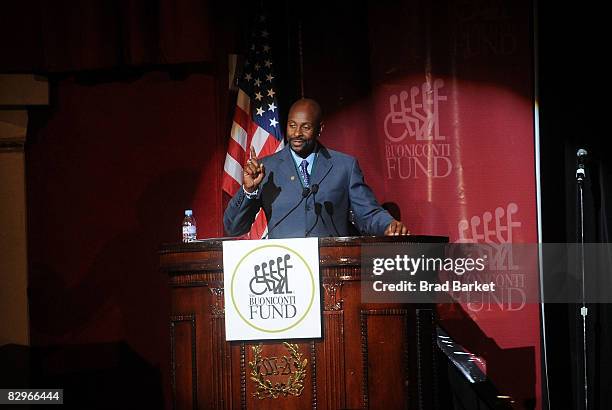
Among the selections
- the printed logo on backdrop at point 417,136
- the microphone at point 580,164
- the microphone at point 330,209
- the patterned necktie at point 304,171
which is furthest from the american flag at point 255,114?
the microphone at point 580,164

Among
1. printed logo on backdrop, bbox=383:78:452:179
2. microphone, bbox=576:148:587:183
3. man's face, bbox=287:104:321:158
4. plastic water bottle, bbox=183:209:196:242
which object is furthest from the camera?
printed logo on backdrop, bbox=383:78:452:179

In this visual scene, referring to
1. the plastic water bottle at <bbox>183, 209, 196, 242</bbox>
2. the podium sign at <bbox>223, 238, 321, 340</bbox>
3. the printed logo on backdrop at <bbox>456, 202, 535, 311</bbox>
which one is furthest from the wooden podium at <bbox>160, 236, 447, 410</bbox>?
the printed logo on backdrop at <bbox>456, 202, 535, 311</bbox>

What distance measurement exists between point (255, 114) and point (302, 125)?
93 cm

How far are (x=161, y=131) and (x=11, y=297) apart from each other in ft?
4.25

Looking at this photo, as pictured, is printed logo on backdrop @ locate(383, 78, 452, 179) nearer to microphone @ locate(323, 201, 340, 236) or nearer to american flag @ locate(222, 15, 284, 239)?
american flag @ locate(222, 15, 284, 239)

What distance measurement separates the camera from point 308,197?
3.65 metres

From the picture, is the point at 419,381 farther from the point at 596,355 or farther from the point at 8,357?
the point at 8,357

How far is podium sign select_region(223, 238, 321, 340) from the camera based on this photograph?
2.94 metres

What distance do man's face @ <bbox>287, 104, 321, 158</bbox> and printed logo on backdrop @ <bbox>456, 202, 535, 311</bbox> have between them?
1209mm

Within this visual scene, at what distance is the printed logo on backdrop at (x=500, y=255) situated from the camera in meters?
4.47

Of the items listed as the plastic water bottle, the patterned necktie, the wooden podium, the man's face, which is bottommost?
the wooden podium

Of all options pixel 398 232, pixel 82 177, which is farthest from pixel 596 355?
pixel 82 177

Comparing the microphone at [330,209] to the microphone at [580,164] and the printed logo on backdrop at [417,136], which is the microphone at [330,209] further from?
the microphone at [580,164]

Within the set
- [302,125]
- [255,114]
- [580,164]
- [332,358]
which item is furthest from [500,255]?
[332,358]
